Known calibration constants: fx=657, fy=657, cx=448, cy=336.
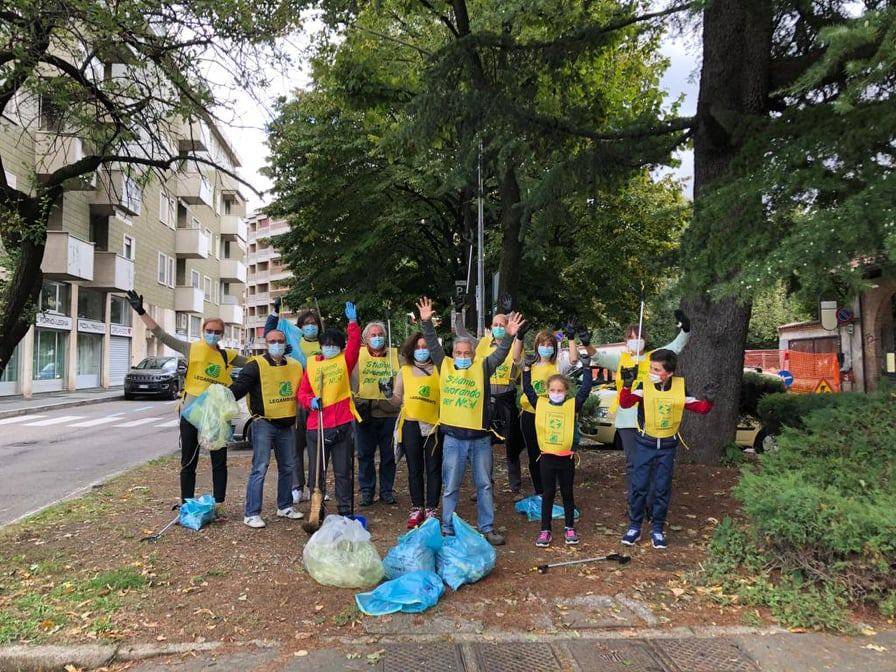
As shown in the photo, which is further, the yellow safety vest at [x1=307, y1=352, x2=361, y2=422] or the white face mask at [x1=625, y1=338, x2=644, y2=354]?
the white face mask at [x1=625, y1=338, x2=644, y2=354]

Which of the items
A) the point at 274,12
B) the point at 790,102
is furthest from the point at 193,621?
the point at 790,102

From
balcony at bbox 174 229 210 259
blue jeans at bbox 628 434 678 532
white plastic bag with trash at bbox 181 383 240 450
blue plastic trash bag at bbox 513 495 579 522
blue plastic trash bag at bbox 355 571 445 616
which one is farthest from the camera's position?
balcony at bbox 174 229 210 259

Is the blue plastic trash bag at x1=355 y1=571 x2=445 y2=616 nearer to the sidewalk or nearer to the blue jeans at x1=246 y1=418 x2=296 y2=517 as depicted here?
the blue jeans at x1=246 y1=418 x2=296 y2=517

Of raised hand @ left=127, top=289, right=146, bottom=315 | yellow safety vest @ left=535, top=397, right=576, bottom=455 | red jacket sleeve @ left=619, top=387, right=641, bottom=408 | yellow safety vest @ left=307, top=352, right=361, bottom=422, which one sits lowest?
yellow safety vest @ left=535, top=397, right=576, bottom=455

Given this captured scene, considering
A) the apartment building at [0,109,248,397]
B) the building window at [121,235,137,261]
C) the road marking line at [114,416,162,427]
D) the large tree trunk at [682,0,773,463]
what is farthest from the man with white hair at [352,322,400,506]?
the building window at [121,235,137,261]

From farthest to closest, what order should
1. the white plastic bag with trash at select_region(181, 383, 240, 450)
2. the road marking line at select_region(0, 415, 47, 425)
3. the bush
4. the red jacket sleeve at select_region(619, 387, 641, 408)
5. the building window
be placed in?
1. the building window
2. the road marking line at select_region(0, 415, 47, 425)
3. the white plastic bag with trash at select_region(181, 383, 240, 450)
4. the red jacket sleeve at select_region(619, 387, 641, 408)
5. the bush

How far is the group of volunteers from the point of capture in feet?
18.4

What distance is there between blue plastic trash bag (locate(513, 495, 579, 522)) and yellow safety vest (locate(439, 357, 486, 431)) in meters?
1.30

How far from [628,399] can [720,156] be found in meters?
3.65

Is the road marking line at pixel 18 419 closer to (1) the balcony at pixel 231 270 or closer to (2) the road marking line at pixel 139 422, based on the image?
(2) the road marking line at pixel 139 422

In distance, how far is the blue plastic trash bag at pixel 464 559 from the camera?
178 inches

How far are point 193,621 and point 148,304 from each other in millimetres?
32600

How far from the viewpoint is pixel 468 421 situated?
18.3 ft

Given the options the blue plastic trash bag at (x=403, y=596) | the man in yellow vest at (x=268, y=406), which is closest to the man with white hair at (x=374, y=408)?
the man in yellow vest at (x=268, y=406)
